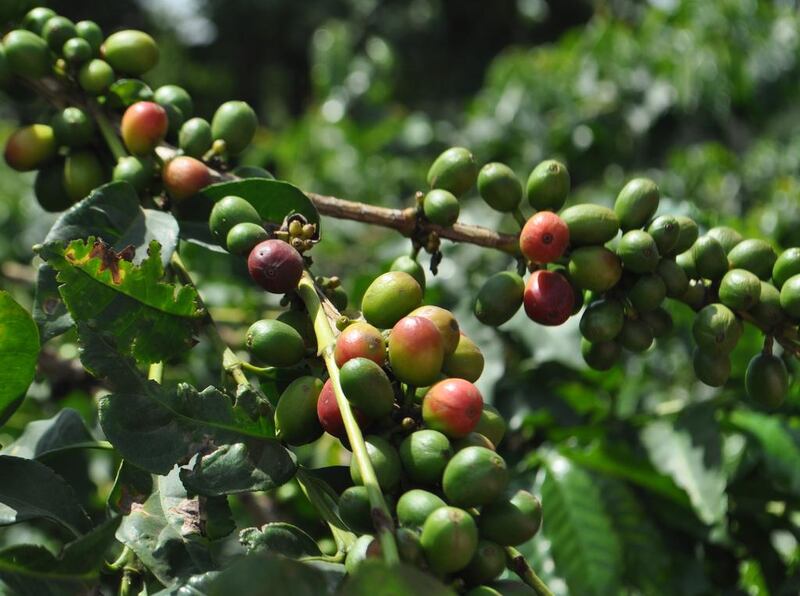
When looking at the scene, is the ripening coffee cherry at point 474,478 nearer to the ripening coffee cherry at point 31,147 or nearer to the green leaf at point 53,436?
the green leaf at point 53,436

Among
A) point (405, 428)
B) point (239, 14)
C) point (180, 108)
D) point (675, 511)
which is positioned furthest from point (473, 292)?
point (239, 14)

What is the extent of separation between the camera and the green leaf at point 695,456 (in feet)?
5.14

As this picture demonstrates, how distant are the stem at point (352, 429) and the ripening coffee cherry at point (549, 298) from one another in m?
0.25

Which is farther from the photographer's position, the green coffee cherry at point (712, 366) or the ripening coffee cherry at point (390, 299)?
the green coffee cherry at point (712, 366)

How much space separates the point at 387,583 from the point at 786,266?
2.23 feet

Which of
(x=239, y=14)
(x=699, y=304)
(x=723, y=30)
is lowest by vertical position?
(x=239, y=14)

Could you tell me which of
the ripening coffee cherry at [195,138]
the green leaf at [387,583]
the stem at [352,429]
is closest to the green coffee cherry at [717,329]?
the stem at [352,429]

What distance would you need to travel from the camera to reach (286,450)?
0.91 meters

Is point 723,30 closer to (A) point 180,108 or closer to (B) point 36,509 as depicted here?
(A) point 180,108

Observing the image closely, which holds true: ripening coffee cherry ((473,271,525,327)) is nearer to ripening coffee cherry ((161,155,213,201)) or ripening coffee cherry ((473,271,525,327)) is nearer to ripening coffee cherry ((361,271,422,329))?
ripening coffee cherry ((361,271,422,329))

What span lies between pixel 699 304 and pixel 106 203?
713 millimetres

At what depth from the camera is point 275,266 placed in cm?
92

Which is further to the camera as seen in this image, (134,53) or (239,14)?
(239,14)

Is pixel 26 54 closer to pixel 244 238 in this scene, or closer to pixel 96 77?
pixel 96 77
